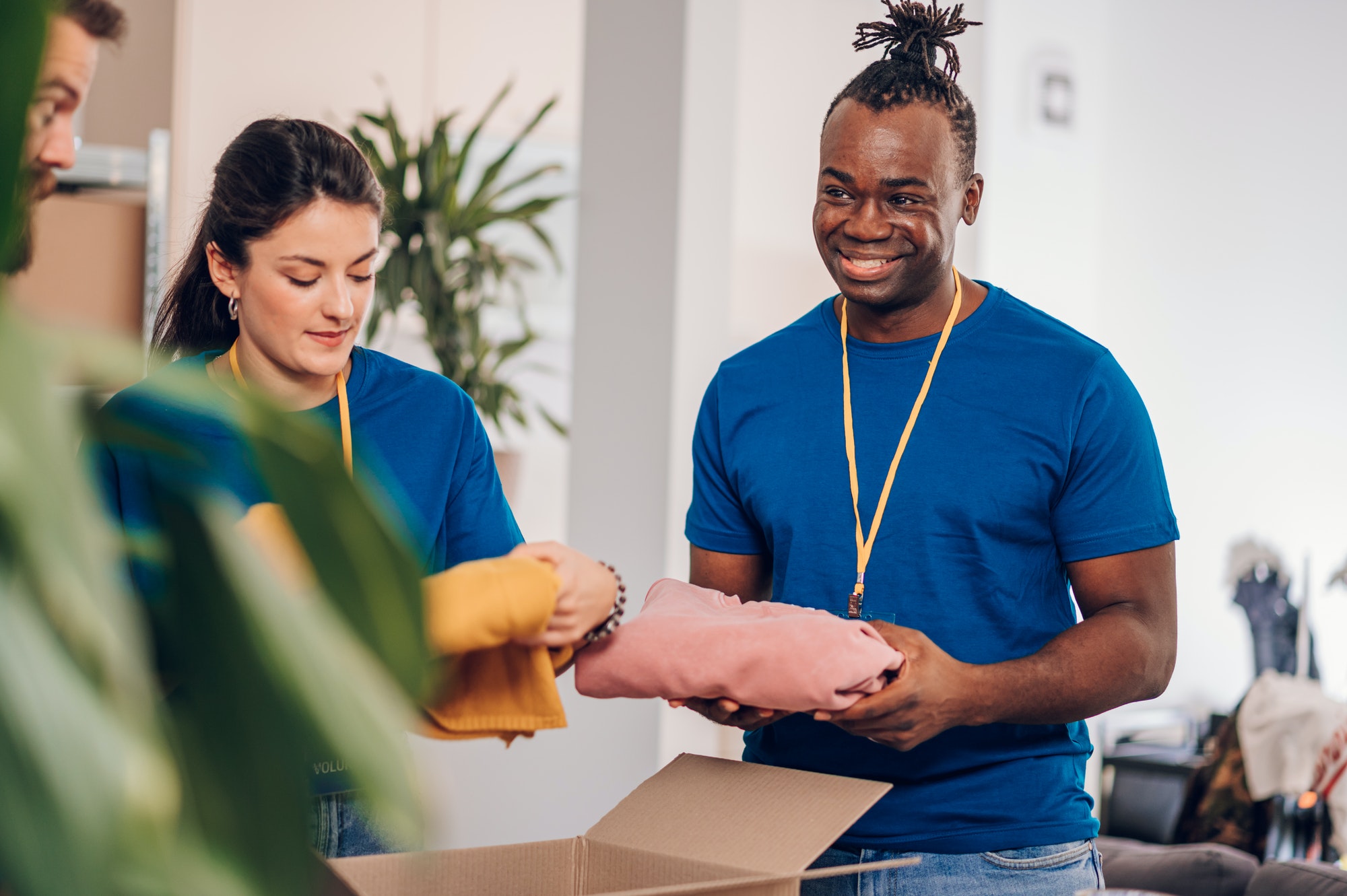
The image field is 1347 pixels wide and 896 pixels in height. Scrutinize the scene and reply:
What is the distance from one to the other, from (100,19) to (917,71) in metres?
0.89

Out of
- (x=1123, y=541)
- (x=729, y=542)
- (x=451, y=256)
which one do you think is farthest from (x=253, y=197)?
(x=451, y=256)

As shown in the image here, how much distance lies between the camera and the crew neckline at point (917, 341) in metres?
1.44

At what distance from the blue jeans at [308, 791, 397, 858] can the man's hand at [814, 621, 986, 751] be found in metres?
0.47

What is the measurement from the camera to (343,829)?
4.17ft

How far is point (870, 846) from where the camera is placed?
130cm

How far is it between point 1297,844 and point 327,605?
352 centimetres

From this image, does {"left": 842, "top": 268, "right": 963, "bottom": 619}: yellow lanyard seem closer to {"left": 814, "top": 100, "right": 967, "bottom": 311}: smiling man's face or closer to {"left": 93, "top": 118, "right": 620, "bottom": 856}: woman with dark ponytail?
{"left": 814, "top": 100, "right": 967, "bottom": 311}: smiling man's face

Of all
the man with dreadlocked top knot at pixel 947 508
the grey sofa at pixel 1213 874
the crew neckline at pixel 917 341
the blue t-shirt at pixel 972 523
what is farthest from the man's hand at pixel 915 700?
the grey sofa at pixel 1213 874

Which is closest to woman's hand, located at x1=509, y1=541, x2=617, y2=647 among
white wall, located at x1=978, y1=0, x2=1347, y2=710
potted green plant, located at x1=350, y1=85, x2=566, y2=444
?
potted green plant, located at x1=350, y1=85, x2=566, y2=444

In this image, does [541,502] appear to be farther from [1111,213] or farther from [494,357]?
[1111,213]

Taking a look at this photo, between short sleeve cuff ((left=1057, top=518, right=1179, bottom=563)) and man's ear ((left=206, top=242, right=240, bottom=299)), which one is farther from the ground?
man's ear ((left=206, top=242, right=240, bottom=299))

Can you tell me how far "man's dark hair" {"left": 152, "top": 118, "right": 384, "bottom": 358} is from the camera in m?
1.33

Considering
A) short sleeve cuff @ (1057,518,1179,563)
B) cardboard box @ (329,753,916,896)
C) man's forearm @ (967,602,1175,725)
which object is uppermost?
short sleeve cuff @ (1057,518,1179,563)

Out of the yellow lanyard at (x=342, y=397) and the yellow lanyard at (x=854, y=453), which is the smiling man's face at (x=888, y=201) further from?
the yellow lanyard at (x=342, y=397)
